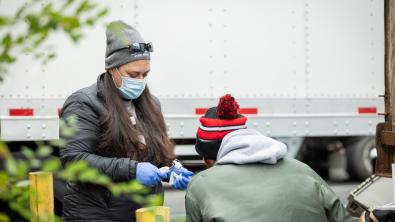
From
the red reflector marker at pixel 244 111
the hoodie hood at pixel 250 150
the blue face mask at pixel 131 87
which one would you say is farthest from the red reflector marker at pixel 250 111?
the hoodie hood at pixel 250 150

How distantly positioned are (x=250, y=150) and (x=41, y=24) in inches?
57.7

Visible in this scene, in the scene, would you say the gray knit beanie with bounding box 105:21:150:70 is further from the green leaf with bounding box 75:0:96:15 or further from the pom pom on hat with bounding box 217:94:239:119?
the green leaf with bounding box 75:0:96:15

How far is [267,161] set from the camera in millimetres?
2680

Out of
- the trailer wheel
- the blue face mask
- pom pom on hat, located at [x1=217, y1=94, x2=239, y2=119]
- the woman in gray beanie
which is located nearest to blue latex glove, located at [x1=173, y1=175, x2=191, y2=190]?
the woman in gray beanie

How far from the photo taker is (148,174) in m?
3.41

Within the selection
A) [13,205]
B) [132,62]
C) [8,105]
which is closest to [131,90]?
[132,62]

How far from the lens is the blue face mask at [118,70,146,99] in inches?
144

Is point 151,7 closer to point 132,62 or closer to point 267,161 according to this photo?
point 132,62

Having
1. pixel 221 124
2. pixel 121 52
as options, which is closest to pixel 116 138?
pixel 121 52

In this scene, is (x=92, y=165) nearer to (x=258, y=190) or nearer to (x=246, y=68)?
(x=258, y=190)

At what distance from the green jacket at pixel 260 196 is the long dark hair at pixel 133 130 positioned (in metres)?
0.87

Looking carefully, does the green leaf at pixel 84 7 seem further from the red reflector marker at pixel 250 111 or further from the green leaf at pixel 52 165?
the red reflector marker at pixel 250 111

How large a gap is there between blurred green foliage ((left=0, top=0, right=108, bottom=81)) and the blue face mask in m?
2.27

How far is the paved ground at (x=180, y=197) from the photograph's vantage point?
8.18 meters
